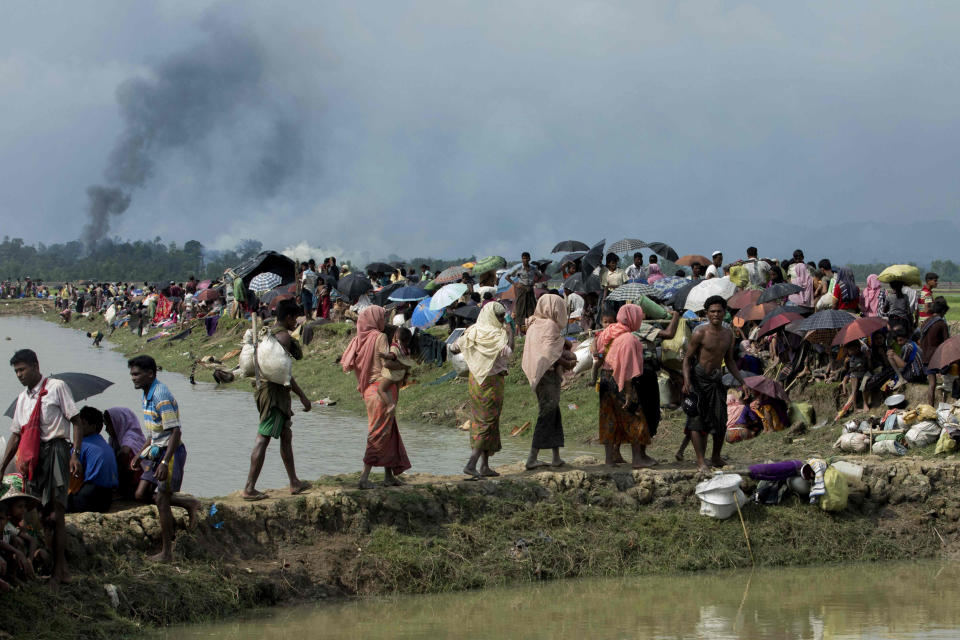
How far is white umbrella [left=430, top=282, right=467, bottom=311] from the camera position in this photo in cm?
1988

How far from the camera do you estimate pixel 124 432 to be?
8102mm

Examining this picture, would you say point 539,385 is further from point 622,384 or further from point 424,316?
point 424,316

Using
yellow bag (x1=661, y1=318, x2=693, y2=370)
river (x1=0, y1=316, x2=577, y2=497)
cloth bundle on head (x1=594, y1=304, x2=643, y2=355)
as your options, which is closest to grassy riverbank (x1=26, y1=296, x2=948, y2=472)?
river (x1=0, y1=316, x2=577, y2=497)

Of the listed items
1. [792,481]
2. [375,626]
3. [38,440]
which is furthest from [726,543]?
[38,440]

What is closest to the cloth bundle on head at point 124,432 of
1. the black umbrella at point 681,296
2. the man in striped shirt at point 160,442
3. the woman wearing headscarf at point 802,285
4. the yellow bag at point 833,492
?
the man in striped shirt at point 160,442

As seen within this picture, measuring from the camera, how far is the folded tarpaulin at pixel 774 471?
947cm

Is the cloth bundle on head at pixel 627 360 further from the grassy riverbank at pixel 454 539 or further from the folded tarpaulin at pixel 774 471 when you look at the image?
the folded tarpaulin at pixel 774 471

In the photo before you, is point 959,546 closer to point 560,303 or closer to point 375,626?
point 560,303

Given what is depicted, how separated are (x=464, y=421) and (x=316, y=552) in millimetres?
9096

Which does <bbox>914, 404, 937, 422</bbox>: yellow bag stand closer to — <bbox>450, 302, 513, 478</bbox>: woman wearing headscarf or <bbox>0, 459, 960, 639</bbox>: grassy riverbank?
<bbox>0, 459, 960, 639</bbox>: grassy riverbank

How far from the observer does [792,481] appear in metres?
9.59

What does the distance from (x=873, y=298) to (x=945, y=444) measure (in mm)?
4274

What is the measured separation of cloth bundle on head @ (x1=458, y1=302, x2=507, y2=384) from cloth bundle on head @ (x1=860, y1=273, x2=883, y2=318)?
757cm

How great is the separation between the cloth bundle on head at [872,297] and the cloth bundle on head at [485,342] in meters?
7.57
